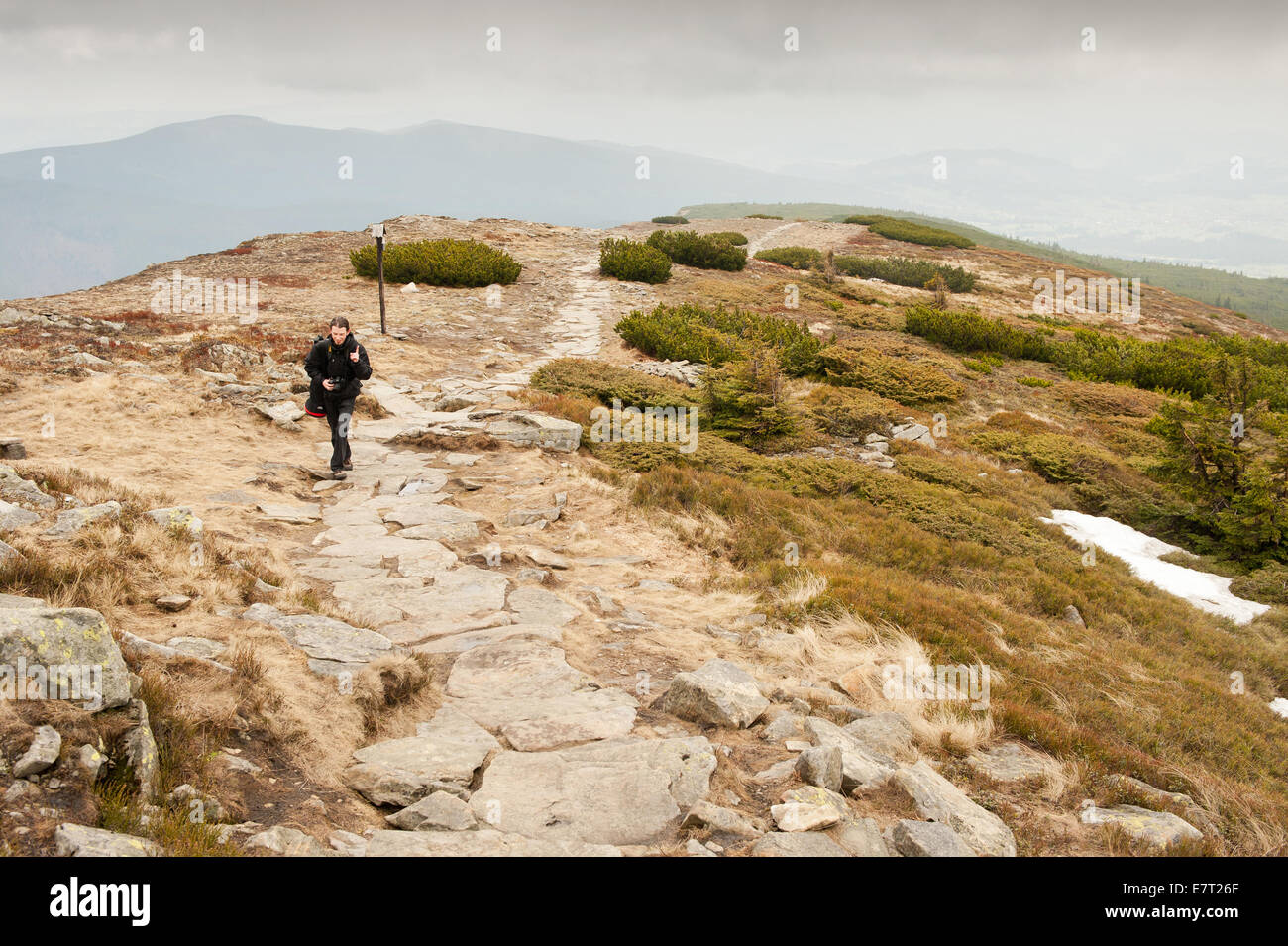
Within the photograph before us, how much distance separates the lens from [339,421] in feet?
33.7

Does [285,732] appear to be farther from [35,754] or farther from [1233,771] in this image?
[1233,771]

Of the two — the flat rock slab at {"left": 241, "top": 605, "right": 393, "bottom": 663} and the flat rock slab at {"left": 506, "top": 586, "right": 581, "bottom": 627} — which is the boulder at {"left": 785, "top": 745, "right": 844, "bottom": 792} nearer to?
the flat rock slab at {"left": 506, "top": 586, "right": 581, "bottom": 627}

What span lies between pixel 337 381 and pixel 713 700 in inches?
302

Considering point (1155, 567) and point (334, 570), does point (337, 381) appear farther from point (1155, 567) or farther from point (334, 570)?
point (1155, 567)

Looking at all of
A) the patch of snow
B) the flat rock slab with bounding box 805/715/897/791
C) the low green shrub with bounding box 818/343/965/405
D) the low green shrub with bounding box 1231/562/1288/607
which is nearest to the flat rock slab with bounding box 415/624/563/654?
the flat rock slab with bounding box 805/715/897/791

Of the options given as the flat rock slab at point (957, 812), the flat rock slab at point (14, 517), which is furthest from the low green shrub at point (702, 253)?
the flat rock slab at point (957, 812)

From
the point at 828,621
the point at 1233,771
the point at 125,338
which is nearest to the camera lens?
the point at 1233,771

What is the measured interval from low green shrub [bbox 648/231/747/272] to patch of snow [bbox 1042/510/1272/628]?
980 inches

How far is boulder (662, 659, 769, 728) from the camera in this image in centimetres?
529

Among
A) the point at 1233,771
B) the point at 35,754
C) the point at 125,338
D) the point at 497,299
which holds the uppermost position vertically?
the point at 497,299
